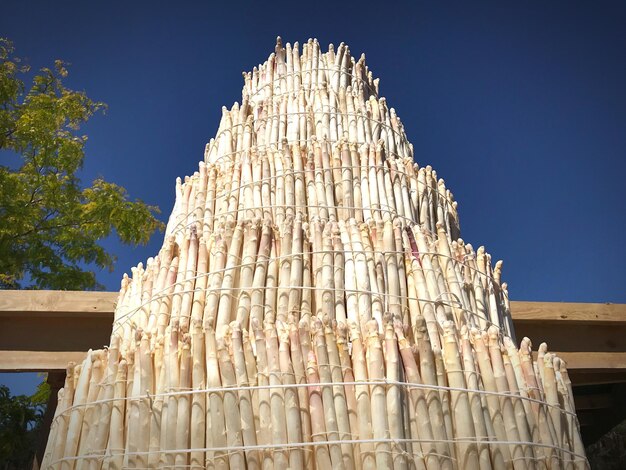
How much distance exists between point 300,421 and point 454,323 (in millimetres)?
658

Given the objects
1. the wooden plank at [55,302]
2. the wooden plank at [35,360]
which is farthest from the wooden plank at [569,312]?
the wooden plank at [35,360]

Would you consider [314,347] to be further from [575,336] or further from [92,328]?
[575,336]

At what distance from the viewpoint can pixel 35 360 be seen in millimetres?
3182

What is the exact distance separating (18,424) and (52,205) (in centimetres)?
305

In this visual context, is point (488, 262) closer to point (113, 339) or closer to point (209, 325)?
point (209, 325)

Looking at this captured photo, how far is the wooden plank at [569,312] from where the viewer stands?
3.50 metres

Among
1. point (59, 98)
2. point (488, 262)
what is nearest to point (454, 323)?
point (488, 262)

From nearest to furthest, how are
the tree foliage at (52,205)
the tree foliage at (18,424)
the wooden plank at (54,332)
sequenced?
1. the wooden plank at (54,332)
2. the tree foliage at (18,424)
3. the tree foliage at (52,205)

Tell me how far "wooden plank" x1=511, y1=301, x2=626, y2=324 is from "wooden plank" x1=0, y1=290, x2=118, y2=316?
7.63 feet

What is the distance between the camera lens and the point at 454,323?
1.99m

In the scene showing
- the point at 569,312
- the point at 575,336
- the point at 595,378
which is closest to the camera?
the point at 569,312

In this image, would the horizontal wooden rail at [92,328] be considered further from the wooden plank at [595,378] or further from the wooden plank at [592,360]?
the wooden plank at [595,378]

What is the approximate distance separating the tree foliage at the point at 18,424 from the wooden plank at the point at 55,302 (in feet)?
15.7

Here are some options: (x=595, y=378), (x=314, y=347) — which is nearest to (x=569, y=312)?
(x=595, y=378)
